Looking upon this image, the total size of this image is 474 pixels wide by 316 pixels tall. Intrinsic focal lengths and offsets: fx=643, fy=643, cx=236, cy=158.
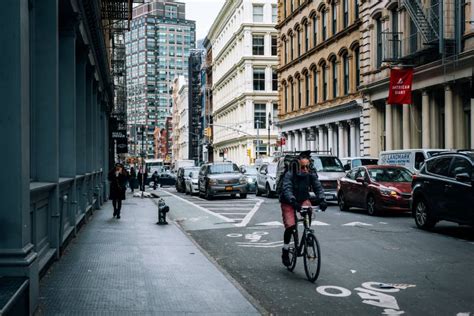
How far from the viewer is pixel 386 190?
65.9ft

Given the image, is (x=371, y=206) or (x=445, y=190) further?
(x=371, y=206)

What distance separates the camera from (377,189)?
66.5ft

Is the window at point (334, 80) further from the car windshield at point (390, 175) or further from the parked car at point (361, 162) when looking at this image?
the car windshield at point (390, 175)

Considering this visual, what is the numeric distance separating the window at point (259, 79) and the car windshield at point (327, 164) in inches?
2017

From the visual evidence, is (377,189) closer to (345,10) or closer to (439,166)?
(439,166)

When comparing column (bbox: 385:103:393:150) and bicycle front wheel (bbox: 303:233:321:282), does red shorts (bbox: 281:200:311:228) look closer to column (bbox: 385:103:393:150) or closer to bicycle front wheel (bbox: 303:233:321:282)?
bicycle front wheel (bbox: 303:233:321:282)

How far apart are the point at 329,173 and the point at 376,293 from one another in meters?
19.2

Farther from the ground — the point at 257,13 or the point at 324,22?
the point at 257,13

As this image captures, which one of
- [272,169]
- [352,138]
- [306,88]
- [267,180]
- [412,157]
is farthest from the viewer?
[306,88]

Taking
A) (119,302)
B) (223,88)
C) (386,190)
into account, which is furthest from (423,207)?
(223,88)

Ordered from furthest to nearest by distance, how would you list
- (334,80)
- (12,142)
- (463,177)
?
(334,80), (463,177), (12,142)

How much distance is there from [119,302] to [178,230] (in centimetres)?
897

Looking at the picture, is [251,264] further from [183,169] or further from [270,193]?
[183,169]

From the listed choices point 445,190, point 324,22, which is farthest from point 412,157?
point 324,22
